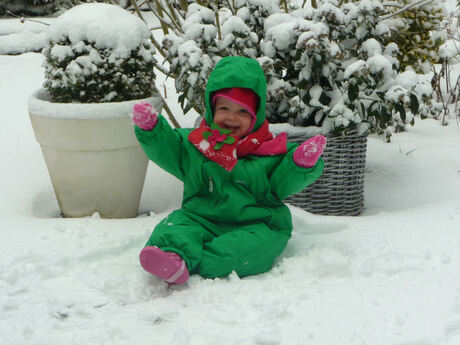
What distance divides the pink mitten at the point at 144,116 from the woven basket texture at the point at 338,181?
0.82 m

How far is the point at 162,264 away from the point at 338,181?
1243 mm

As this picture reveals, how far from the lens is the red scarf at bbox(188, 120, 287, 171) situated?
204 centimetres

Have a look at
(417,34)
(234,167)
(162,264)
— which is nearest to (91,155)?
(234,167)

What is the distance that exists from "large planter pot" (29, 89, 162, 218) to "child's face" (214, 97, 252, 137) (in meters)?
0.53

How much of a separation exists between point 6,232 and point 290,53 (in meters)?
1.57

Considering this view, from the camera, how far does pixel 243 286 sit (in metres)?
1.82

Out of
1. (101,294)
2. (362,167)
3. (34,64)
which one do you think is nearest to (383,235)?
(362,167)

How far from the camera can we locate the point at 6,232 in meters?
2.27

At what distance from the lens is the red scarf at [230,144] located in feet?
6.68

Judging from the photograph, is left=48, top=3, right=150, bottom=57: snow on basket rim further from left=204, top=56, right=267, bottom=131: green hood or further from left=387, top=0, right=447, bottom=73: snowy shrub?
left=387, top=0, right=447, bottom=73: snowy shrub

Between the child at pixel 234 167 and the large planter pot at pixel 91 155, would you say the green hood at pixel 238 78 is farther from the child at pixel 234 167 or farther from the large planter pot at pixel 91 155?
the large planter pot at pixel 91 155

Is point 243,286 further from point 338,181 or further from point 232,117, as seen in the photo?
point 338,181

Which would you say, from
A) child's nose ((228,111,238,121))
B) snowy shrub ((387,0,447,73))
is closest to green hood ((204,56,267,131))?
child's nose ((228,111,238,121))

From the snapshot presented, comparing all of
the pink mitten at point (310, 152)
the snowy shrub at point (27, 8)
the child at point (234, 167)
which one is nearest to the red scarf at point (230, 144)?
the child at point (234, 167)
